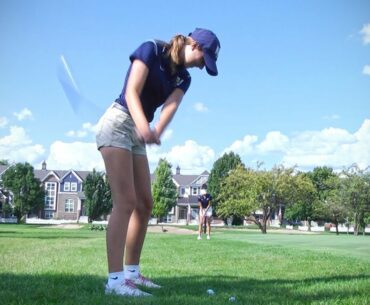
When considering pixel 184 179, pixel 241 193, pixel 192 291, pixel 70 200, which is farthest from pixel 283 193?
pixel 192 291

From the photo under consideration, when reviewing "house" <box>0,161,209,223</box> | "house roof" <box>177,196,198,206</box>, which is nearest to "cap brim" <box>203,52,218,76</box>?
"house" <box>0,161,209,223</box>

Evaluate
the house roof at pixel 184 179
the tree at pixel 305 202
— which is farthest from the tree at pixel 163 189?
the house roof at pixel 184 179

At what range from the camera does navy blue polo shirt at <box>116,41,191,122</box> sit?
439cm

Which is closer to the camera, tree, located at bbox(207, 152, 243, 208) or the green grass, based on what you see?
the green grass

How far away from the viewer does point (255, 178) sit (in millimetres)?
60438

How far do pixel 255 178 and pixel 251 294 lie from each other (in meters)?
56.6

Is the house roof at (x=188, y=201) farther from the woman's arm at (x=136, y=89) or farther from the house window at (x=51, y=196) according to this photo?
the woman's arm at (x=136, y=89)

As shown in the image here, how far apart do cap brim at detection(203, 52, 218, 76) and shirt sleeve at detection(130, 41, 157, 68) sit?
1.47 feet

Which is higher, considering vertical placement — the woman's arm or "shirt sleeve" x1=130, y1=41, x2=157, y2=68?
"shirt sleeve" x1=130, y1=41, x2=157, y2=68

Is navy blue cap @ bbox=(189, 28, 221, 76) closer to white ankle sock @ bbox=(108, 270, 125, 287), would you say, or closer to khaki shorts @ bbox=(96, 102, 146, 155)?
khaki shorts @ bbox=(96, 102, 146, 155)

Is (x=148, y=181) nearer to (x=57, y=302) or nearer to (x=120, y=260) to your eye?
(x=120, y=260)

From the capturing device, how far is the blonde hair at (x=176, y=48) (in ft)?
14.6

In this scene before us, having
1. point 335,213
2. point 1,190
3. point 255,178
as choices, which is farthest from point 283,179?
point 1,190

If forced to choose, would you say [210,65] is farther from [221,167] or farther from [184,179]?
[184,179]
